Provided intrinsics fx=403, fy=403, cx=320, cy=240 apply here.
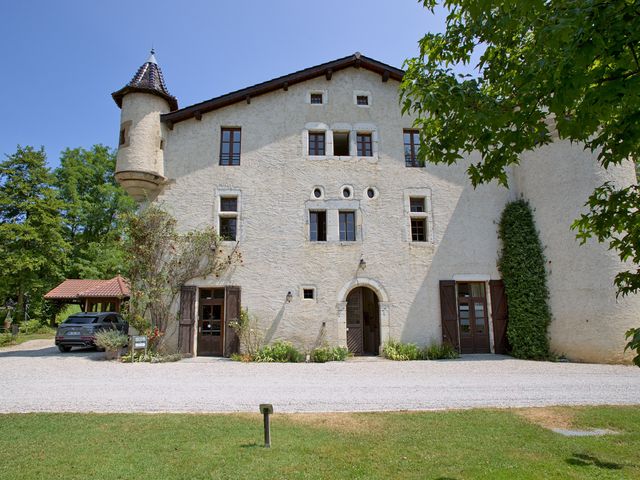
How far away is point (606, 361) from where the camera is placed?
1158cm

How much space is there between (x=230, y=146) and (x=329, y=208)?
440cm

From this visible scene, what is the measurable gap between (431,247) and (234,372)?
799 centimetres

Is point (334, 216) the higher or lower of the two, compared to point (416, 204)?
lower

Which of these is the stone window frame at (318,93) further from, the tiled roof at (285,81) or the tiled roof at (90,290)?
the tiled roof at (90,290)

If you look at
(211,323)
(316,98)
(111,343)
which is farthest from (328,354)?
(316,98)

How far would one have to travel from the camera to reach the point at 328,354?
13.0 meters

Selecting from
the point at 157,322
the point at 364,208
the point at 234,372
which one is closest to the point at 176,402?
the point at 234,372

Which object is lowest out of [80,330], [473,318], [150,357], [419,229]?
[150,357]

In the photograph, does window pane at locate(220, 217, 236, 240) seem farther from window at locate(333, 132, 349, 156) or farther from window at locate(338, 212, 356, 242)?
window at locate(333, 132, 349, 156)

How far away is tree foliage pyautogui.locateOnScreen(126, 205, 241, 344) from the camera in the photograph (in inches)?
530

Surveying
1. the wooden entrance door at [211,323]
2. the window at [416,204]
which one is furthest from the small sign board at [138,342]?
the window at [416,204]

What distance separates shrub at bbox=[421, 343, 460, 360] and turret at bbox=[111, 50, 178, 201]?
11.0 meters

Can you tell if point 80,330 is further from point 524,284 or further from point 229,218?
point 524,284

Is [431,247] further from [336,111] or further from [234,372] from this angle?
[234,372]
